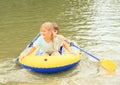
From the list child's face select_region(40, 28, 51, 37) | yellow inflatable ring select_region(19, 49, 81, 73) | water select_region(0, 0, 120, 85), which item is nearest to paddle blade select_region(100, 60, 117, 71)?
water select_region(0, 0, 120, 85)

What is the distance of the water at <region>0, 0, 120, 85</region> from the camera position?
5016mm

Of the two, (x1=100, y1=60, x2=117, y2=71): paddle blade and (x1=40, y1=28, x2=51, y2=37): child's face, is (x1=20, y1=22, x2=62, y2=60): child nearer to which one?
(x1=40, y1=28, x2=51, y2=37): child's face

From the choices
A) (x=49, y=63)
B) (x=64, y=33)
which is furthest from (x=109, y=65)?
(x=64, y=33)

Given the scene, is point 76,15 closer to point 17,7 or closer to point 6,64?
point 17,7

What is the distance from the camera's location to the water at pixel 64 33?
5016 mm

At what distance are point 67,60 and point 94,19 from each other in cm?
488

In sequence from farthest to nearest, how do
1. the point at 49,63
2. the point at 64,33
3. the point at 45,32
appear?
1. the point at 64,33
2. the point at 45,32
3. the point at 49,63

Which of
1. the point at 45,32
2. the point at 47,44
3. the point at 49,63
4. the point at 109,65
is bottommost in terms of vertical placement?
the point at 109,65

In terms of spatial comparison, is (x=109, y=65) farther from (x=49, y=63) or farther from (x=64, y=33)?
(x=64, y=33)

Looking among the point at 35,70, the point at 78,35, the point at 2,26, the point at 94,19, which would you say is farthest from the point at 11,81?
the point at 94,19

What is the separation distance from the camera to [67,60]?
16.5 ft

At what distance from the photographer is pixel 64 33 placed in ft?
26.0

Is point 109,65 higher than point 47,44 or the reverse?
the reverse

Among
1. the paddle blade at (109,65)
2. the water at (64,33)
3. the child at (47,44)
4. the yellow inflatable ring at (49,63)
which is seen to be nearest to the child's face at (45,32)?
the child at (47,44)
